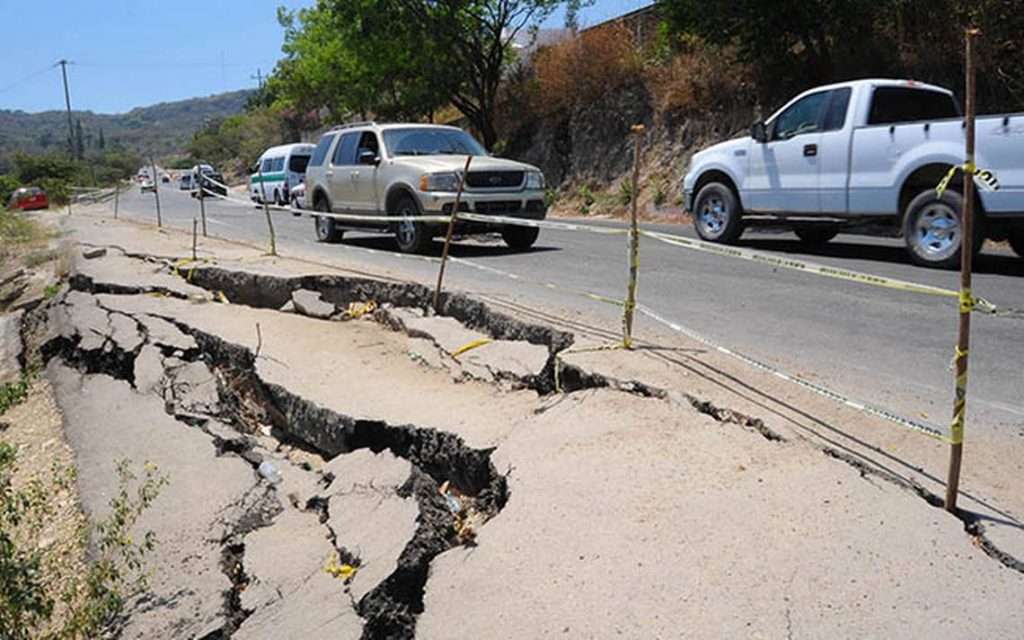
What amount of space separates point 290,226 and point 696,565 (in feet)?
55.0

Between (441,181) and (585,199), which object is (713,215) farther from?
(585,199)

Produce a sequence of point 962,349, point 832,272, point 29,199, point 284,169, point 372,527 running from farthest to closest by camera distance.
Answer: point 29,199 → point 284,169 → point 832,272 → point 372,527 → point 962,349

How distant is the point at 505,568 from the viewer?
2.99 m

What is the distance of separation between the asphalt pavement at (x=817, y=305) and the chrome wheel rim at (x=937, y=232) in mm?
246

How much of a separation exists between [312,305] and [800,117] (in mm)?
6497

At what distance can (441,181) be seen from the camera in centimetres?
1091

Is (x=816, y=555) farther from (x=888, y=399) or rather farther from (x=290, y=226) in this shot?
(x=290, y=226)

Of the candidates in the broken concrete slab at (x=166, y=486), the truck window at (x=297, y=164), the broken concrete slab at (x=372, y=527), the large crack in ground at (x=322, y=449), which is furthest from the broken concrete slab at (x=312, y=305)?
the truck window at (x=297, y=164)

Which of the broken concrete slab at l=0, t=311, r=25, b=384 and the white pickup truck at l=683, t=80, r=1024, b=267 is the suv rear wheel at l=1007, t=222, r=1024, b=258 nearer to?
the white pickup truck at l=683, t=80, r=1024, b=267

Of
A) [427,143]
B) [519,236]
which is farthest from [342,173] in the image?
[519,236]

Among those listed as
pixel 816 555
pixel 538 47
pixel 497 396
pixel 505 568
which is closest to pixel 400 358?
pixel 497 396

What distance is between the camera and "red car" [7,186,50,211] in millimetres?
34584

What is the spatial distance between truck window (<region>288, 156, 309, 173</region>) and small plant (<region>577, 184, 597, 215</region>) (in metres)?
9.53

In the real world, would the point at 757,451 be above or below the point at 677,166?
below
